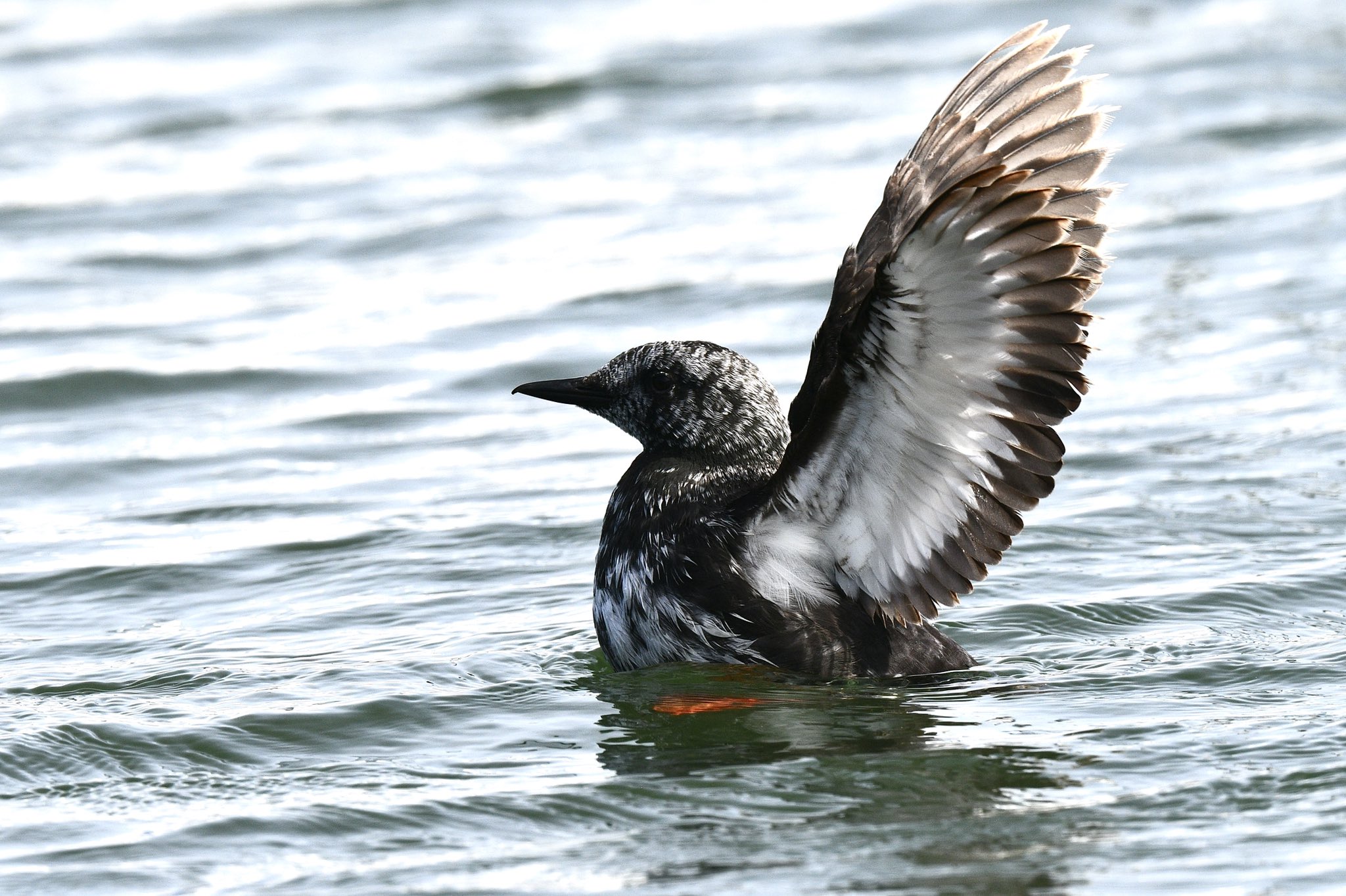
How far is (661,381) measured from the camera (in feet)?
20.5

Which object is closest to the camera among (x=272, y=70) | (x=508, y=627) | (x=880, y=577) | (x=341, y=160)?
(x=880, y=577)

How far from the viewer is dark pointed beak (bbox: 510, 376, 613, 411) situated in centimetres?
643

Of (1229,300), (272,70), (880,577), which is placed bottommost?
(880,577)

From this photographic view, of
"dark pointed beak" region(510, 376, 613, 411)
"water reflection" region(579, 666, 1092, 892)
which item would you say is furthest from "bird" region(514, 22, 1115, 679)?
"dark pointed beak" region(510, 376, 613, 411)

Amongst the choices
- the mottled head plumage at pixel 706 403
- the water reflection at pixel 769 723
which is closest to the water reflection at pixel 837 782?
the water reflection at pixel 769 723

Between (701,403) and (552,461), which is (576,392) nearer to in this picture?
(701,403)

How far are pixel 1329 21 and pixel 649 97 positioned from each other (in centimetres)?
549

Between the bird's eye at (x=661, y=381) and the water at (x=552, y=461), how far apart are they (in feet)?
2.95

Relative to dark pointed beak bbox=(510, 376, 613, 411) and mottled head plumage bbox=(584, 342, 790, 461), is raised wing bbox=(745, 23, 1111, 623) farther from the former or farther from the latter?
dark pointed beak bbox=(510, 376, 613, 411)

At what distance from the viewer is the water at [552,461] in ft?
16.2

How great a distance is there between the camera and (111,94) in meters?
15.3

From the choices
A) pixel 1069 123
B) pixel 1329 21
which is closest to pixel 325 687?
pixel 1069 123

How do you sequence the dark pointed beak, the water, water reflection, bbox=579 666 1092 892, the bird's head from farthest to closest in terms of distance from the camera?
the dark pointed beak → the bird's head → the water → water reflection, bbox=579 666 1092 892

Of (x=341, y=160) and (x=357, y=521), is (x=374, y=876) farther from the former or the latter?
(x=341, y=160)
